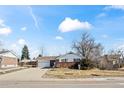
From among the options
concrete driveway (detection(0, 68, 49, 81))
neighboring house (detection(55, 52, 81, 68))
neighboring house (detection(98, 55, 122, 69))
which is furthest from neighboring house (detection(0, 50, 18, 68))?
concrete driveway (detection(0, 68, 49, 81))

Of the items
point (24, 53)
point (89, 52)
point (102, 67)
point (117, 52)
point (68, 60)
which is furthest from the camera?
point (24, 53)

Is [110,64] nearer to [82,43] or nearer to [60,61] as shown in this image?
[82,43]

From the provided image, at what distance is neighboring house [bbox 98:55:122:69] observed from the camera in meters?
44.8

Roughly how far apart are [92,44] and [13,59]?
25981 mm

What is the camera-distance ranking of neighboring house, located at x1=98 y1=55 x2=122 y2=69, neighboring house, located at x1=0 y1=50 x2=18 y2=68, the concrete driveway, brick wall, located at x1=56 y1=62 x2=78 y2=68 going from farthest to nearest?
1. neighboring house, located at x1=0 y1=50 x2=18 y2=68
2. brick wall, located at x1=56 y1=62 x2=78 y2=68
3. neighboring house, located at x1=98 y1=55 x2=122 y2=69
4. the concrete driveway

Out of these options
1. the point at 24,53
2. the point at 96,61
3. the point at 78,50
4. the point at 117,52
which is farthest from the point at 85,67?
the point at 24,53

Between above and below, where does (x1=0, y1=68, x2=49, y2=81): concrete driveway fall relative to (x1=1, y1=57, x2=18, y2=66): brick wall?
below

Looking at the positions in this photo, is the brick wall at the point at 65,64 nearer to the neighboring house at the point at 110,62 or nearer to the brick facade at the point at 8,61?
the neighboring house at the point at 110,62

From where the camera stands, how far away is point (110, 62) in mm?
47656

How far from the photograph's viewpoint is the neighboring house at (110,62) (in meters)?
44.8

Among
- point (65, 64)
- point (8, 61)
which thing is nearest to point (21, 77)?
point (65, 64)

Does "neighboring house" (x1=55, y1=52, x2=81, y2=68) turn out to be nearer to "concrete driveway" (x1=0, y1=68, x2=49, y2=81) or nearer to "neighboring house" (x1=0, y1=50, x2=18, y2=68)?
"neighboring house" (x1=0, y1=50, x2=18, y2=68)

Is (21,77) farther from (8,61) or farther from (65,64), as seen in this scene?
(8,61)

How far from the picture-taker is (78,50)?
60344 millimetres
